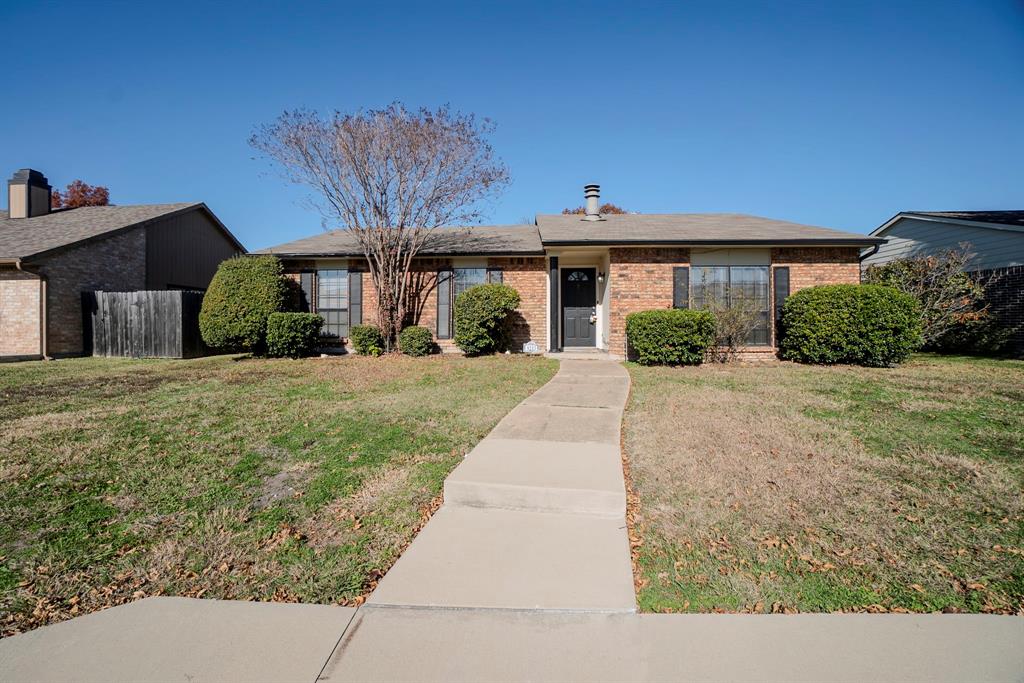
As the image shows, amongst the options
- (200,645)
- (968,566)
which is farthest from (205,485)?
(968,566)

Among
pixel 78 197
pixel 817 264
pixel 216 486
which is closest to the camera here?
pixel 216 486

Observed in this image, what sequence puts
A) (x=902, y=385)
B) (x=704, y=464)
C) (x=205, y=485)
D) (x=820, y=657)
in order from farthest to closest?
(x=902, y=385) → (x=704, y=464) → (x=205, y=485) → (x=820, y=657)

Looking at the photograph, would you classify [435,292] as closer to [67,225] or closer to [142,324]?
[142,324]

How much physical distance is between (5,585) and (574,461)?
3.37m

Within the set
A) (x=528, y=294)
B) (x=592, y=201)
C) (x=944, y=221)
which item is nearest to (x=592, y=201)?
(x=592, y=201)

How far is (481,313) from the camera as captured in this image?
447 inches

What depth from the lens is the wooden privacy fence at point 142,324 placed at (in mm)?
12828

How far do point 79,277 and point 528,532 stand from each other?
1607 cm

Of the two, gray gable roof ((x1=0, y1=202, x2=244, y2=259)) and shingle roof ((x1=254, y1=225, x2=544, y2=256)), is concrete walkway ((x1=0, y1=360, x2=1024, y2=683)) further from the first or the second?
gray gable roof ((x1=0, y1=202, x2=244, y2=259))

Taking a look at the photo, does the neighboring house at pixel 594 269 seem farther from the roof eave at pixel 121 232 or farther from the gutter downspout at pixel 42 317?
the gutter downspout at pixel 42 317

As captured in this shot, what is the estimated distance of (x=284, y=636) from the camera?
2.02 meters

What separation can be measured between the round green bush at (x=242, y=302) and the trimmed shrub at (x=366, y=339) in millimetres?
2106

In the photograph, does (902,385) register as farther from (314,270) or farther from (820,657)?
(314,270)

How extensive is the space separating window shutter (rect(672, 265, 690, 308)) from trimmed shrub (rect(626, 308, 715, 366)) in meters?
1.25
